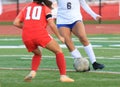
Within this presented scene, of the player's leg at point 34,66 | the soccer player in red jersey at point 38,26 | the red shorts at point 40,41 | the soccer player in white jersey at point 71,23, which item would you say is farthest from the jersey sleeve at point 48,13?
the soccer player in white jersey at point 71,23

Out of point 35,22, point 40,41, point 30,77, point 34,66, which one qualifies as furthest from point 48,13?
point 30,77

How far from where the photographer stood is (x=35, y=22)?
34.2 feet

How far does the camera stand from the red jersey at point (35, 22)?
1038cm

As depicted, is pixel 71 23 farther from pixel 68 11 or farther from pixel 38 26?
pixel 38 26

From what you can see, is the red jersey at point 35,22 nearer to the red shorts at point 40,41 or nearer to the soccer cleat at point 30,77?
the red shorts at point 40,41

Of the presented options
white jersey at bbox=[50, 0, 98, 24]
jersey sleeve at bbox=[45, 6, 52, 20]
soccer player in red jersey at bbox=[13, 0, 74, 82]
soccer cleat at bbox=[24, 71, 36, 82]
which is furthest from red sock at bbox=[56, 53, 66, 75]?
white jersey at bbox=[50, 0, 98, 24]

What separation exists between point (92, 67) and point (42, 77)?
205 centimetres

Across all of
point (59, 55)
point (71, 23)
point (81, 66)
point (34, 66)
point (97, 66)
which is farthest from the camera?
point (71, 23)

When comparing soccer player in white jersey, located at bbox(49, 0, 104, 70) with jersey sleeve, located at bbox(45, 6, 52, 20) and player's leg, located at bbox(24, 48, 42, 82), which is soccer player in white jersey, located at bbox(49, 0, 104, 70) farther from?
jersey sleeve, located at bbox(45, 6, 52, 20)

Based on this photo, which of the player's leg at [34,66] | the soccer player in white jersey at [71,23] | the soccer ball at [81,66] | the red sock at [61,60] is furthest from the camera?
the soccer player in white jersey at [71,23]

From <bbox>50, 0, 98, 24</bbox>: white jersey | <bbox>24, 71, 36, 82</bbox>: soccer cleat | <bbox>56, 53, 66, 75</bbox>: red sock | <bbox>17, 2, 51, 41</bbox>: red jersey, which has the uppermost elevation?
<bbox>17, 2, 51, 41</bbox>: red jersey

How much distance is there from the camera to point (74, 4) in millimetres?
12492

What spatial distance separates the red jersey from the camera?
34.1ft

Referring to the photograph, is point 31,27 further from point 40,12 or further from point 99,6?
point 99,6
